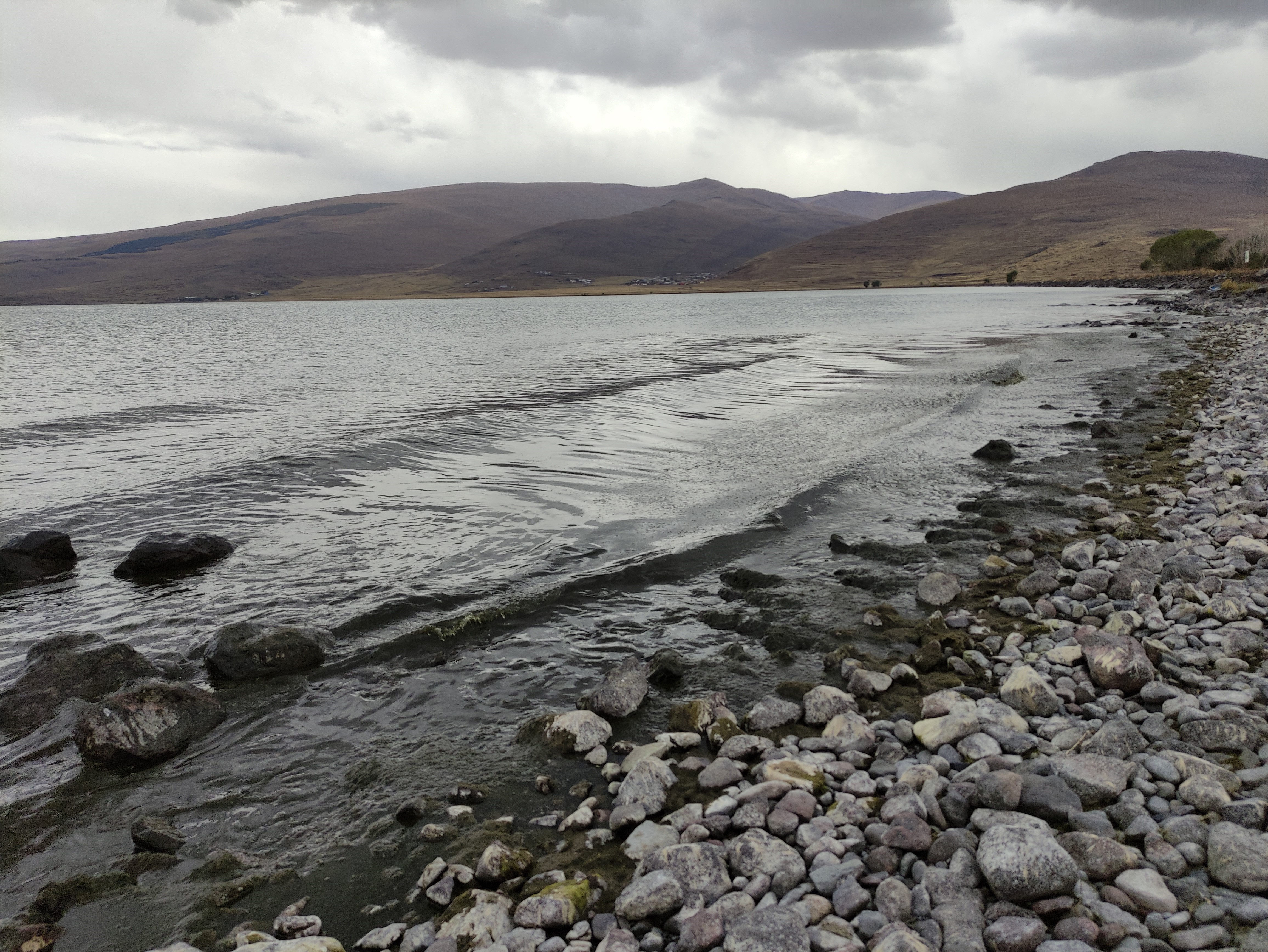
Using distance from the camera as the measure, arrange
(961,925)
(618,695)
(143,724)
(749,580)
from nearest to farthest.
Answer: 1. (961,925)
2. (143,724)
3. (618,695)
4. (749,580)

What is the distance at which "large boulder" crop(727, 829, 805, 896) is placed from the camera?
441cm

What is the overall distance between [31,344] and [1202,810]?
88570 millimetres

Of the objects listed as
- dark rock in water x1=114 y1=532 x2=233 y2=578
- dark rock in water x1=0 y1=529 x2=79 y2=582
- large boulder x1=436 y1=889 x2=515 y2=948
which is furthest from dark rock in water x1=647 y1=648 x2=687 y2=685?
dark rock in water x1=0 y1=529 x2=79 y2=582

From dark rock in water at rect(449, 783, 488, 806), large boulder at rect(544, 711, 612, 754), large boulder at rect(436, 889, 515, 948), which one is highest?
large boulder at rect(436, 889, 515, 948)

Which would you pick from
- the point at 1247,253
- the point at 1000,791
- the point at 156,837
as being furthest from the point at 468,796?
the point at 1247,253

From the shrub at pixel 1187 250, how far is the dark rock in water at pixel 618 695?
453 feet

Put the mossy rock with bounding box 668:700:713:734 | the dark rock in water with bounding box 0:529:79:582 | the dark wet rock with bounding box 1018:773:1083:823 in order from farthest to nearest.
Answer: the dark rock in water with bounding box 0:529:79:582
the mossy rock with bounding box 668:700:713:734
the dark wet rock with bounding box 1018:773:1083:823

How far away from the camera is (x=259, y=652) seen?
8.23 meters

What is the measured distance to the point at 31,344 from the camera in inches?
2657

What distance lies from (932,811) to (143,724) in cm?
701

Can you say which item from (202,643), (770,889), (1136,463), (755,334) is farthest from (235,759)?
(755,334)

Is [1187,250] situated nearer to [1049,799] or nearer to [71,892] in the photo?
[1049,799]

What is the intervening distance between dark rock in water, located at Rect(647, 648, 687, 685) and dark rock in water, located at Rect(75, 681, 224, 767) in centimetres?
447

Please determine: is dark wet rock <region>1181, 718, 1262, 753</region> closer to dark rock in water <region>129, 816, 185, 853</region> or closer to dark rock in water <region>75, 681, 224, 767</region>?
dark rock in water <region>129, 816, 185, 853</region>
